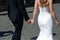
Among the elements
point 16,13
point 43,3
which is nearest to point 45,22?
point 43,3

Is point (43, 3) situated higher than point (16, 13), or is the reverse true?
point (43, 3)

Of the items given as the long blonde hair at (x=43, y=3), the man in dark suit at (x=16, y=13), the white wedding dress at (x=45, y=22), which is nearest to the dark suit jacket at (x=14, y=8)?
the man in dark suit at (x=16, y=13)

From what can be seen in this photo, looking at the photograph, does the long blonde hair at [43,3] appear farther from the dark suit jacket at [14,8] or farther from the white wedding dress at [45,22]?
the dark suit jacket at [14,8]

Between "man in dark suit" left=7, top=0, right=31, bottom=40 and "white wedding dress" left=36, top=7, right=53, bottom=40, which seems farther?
"man in dark suit" left=7, top=0, right=31, bottom=40

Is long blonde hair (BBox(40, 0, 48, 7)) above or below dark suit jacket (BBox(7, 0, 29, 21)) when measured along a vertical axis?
above

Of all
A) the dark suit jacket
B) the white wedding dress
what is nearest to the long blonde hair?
the white wedding dress

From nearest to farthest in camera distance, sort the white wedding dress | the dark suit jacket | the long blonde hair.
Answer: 1. the long blonde hair
2. the white wedding dress
3. the dark suit jacket

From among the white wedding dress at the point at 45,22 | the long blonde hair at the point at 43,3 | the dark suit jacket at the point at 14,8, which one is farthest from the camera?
the dark suit jacket at the point at 14,8

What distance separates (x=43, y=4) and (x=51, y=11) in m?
0.25

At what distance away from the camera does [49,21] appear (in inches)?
224

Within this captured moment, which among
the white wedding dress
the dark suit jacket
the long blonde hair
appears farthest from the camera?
the dark suit jacket

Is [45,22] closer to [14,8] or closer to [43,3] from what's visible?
[43,3]

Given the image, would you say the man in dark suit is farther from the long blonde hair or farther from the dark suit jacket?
the long blonde hair

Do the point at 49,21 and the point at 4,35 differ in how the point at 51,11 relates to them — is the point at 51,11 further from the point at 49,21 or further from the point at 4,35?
the point at 4,35
